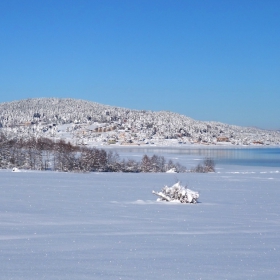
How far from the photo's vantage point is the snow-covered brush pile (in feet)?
44.3

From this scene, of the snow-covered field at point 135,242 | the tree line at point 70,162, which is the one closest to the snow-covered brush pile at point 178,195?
the snow-covered field at point 135,242

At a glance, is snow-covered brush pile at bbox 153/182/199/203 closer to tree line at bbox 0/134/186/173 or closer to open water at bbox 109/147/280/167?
tree line at bbox 0/134/186/173

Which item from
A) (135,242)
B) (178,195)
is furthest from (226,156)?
(135,242)

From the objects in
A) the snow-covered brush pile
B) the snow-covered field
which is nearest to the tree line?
the snow-covered brush pile

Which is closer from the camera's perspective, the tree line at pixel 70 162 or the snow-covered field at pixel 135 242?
the snow-covered field at pixel 135 242

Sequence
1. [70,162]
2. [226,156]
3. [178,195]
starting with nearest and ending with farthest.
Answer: [178,195] < [70,162] < [226,156]

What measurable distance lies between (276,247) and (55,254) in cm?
343

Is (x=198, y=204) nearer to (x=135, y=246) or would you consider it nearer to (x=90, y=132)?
(x=135, y=246)

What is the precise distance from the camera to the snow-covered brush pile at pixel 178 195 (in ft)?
44.3

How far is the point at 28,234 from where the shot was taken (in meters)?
7.45

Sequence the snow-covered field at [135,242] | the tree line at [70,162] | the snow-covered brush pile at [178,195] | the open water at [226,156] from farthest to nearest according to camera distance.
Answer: the open water at [226,156] < the tree line at [70,162] < the snow-covered brush pile at [178,195] < the snow-covered field at [135,242]

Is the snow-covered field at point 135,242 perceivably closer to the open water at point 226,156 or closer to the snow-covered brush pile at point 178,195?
the snow-covered brush pile at point 178,195

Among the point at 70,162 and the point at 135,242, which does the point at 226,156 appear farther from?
the point at 135,242

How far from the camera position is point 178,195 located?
1387cm
